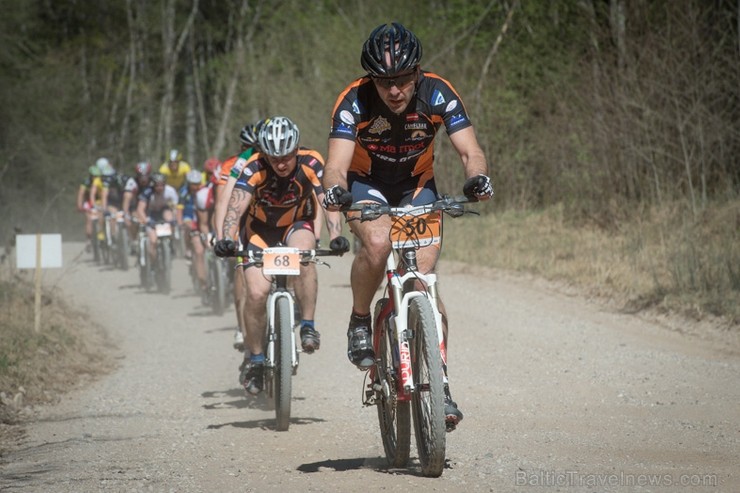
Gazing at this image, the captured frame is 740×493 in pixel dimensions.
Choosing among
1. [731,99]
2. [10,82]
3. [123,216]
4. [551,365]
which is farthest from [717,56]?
[10,82]

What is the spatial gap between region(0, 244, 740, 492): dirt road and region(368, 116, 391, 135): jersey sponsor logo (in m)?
1.83

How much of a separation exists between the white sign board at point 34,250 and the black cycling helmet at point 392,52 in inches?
284

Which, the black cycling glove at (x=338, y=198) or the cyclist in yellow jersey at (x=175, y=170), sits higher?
the cyclist in yellow jersey at (x=175, y=170)

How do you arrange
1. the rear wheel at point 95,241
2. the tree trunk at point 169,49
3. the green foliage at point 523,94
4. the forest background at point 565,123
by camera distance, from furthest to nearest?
the tree trunk at point 169,49
the rear wheel at point 95,241
the green foliage at point 523,94
the forest background at point 565,123

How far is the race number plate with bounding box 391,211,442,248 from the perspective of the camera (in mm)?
5734

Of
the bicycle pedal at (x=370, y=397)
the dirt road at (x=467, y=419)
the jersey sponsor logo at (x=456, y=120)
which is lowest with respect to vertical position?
the dirt road at (x=467, y=419)

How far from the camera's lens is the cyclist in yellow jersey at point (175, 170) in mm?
20953

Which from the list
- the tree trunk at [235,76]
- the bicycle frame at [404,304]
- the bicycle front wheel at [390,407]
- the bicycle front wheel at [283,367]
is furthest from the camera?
the tree trunk at [235,76]

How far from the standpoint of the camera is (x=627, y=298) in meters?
13.4

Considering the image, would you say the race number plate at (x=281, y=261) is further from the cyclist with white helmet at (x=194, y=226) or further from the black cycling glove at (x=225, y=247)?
the cyclist with white helmet at (x=194, y=226)

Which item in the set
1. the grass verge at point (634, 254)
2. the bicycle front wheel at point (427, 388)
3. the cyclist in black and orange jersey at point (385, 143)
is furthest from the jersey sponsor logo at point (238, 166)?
A: the grass verge at point (634, 254)

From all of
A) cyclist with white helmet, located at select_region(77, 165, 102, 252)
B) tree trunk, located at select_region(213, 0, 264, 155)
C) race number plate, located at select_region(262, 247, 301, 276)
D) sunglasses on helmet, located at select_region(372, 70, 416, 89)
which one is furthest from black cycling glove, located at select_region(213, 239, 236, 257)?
tree trunk, located at select_region(213, 0, 264, 155)

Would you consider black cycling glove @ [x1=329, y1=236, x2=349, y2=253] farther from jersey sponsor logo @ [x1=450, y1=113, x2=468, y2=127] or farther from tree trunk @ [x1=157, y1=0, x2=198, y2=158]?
tree trunk @ [x1=157, y1=0, x2=198, y2=158]

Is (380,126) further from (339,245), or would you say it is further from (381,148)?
(339,245)
